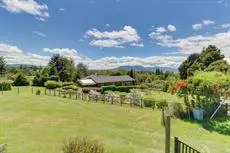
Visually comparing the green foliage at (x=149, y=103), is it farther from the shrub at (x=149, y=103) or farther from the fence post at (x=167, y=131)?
the fence post at (x=167, y=131)

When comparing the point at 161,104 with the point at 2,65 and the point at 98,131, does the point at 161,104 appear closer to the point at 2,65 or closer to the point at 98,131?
the point at 98,131

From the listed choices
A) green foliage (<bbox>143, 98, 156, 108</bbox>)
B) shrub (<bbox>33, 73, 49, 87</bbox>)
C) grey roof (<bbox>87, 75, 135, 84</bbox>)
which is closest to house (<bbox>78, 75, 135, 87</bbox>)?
grey roof (<bbox>87, 75, 135, 84</bbox>)

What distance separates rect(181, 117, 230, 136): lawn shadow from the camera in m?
13.2

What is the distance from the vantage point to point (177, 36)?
47344mm

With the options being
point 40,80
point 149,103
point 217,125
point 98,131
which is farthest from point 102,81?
point 98,131

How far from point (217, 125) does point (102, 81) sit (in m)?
37.4

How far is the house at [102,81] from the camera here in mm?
48219

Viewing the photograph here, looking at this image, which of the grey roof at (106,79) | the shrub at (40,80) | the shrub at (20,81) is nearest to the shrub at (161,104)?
the grey roof at (106,79)

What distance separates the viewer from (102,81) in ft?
165

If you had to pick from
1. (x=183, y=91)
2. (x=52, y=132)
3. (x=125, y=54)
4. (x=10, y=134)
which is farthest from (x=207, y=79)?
(x=125, y=54)

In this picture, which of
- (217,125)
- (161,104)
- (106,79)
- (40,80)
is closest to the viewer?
(217,125)

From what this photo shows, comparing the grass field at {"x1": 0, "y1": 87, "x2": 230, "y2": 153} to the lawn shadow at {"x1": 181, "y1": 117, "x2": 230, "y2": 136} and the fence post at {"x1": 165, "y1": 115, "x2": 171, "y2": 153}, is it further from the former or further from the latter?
the fence post at {"x1": 165, "y1": 115, "x2": 171, "y2": 153}

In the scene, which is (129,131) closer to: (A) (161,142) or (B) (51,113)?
(A) (161,142)

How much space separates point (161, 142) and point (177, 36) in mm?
40666
